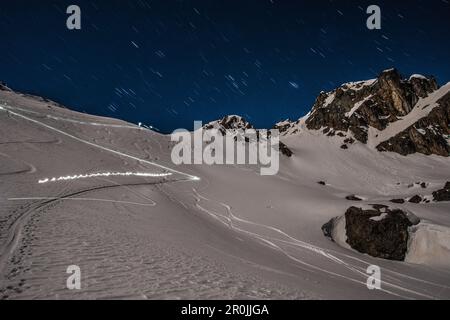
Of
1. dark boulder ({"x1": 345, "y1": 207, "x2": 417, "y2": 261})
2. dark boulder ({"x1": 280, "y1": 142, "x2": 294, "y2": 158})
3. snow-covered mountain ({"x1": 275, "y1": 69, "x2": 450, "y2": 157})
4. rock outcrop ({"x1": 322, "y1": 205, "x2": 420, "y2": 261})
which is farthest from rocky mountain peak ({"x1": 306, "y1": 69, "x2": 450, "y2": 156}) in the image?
dark boulder ({"x1": 345, "y1": 207, "x2": 417, "y2": 261})

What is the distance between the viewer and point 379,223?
21.6m

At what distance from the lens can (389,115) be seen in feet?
262

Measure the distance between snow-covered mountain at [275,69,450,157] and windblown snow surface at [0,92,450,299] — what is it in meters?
42.7

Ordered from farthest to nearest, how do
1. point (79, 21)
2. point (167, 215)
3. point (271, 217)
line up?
point (79, 21), point (271, 217), point (167, 215)

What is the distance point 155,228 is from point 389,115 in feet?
267

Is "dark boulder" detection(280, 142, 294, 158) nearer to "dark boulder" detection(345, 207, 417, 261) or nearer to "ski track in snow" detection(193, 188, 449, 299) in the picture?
"ski track in snow" detection(193, 188, 449, 299)

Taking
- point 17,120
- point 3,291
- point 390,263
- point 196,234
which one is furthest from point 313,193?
point 17,120

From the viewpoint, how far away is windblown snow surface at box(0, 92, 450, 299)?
27.6ft

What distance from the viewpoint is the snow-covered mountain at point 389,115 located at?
69875mm

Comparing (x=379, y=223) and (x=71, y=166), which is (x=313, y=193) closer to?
(x=379, y=223)

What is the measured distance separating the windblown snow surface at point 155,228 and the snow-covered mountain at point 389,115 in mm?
42688

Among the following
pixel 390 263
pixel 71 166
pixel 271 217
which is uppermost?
pixel 71 166

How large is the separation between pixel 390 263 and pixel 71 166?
87.8 ft

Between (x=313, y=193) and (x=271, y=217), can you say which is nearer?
(x=271, y=217)
